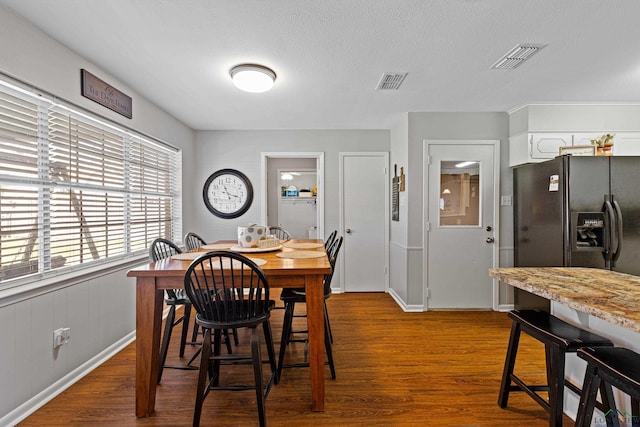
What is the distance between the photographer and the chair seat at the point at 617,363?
40.9 inches

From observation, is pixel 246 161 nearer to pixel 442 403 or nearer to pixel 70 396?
pixel 70 396

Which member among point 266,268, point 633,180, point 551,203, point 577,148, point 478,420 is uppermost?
point 577,148

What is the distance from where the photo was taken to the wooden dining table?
1.80 m

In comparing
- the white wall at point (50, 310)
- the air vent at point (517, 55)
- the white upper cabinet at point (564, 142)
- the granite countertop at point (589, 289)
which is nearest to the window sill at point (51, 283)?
the white wall at point (50, 310)

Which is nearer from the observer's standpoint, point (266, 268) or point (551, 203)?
point (266, 268)

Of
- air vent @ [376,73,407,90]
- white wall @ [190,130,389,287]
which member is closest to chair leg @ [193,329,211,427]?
air vent @ [376,73,407,90]

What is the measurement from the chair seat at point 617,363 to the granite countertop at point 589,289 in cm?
18

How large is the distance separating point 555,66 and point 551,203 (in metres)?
1.20

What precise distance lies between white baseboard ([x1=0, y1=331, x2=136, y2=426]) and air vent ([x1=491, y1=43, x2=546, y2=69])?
390 cm

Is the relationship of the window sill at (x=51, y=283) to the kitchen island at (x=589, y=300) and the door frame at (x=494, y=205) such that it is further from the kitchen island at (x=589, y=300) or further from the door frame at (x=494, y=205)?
the door frame at (x=494, y=205)

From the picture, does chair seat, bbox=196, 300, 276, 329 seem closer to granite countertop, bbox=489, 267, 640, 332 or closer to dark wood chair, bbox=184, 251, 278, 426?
dark wood chair, bbox=184, 251, 278, 426

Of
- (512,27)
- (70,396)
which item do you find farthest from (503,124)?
(70,396)

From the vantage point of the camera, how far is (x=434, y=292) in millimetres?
3701

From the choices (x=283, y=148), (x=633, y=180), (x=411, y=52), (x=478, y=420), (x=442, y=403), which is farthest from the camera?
(x=283, y=148)
